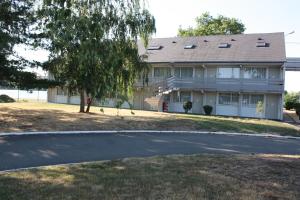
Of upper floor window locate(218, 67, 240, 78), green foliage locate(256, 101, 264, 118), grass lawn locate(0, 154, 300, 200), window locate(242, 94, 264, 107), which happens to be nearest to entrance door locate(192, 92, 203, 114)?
upper floor window locate(218, 67, 240, 78)

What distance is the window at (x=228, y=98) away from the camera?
1540 inches

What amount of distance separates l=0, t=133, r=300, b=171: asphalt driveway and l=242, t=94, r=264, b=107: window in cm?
2071

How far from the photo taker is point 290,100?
6234 cm

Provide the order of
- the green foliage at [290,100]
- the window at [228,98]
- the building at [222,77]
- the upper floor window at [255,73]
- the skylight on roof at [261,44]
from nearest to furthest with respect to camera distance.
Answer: the building at [222,77]
the upper floor window at [255,73]
the window at [228,98]
the skylight on roof at [261,44]
the green foliage at [290,100]

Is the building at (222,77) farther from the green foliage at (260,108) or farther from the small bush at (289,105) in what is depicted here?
the small bush at (289,105)

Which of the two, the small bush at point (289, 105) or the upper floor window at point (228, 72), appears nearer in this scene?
the upper floor window at point (228, 72)

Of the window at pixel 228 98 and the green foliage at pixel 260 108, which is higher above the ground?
the window at pixel 228 98

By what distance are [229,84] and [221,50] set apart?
468 centimetres

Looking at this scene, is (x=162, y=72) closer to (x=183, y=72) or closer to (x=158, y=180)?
(x=183, y=72)

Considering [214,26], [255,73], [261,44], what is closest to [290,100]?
[214,26]

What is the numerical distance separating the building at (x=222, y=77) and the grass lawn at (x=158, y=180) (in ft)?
89.9

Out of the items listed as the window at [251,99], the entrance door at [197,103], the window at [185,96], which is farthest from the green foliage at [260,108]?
the window at [185,96]

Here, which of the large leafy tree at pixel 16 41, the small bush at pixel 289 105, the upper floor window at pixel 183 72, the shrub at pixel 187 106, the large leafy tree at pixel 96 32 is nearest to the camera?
the large leafy tree at pixel 96 32

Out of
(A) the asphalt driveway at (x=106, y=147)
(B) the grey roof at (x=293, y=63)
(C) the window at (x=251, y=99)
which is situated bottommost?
(A) the asphalt driveway at (x=106, y=147)
